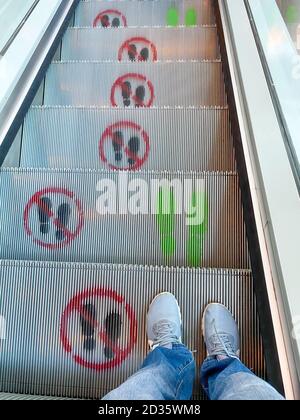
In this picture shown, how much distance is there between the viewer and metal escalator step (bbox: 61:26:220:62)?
3.27 m

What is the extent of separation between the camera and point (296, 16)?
320 cm

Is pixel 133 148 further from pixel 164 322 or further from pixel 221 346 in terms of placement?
pixel 221 346

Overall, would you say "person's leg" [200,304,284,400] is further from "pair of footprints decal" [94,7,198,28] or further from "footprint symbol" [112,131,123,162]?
"pair of footprints decal" [94,7,198,28]

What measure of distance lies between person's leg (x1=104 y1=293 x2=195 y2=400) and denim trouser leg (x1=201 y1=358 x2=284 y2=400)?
67 millimetres

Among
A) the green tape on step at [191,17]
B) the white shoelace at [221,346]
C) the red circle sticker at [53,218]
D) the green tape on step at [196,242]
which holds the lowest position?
the white shoelace at [221,346]

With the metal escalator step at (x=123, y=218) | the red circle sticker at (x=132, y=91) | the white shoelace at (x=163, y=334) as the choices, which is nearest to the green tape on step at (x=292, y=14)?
the red circle sticker at (x=132, y=91)

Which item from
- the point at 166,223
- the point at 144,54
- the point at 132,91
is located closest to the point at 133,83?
the point at 132,91

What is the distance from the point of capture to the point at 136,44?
329 centimetres

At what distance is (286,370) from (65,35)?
3087mm

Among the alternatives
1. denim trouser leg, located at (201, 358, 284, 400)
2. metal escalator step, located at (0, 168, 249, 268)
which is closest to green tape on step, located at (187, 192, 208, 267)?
metal escalator step, located at (0, 168, 249, 268)

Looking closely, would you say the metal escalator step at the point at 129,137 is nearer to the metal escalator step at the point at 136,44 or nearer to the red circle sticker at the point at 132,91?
the red circle sticker at the point at 132,91

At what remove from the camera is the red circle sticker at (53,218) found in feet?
6.32

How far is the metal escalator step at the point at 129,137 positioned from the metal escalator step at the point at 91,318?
835 mm
